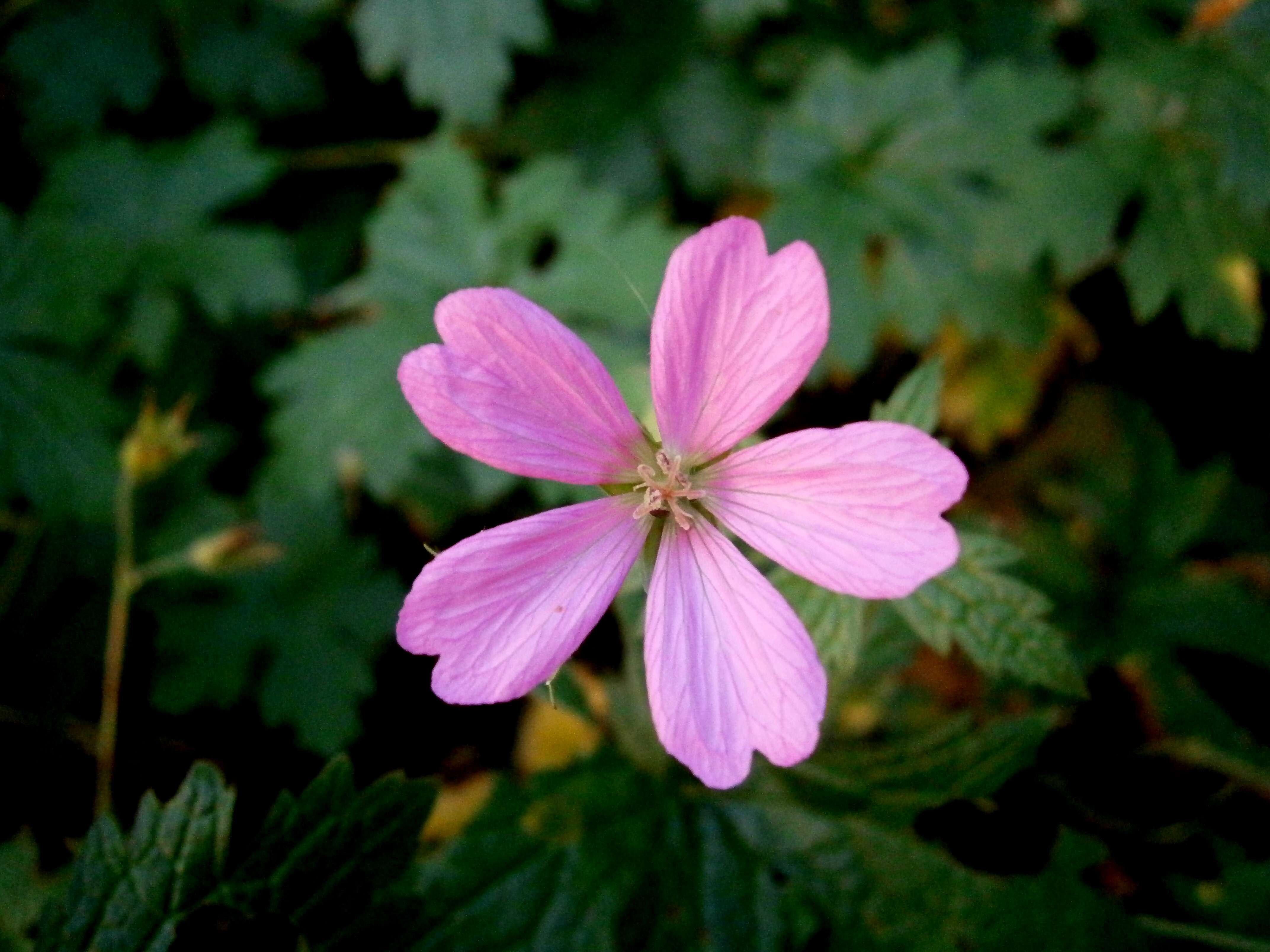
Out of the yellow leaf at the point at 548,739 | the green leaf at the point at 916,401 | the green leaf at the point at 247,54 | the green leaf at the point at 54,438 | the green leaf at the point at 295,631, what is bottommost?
the yellow leaf at the point at 548,739

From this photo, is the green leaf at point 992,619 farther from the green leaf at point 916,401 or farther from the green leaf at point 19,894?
the green leaf at point 19,894

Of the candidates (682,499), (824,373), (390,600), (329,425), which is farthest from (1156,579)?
(329,425)

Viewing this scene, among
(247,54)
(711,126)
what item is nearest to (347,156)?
(247,54)

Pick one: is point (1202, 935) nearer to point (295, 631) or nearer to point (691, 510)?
point (691, 510)

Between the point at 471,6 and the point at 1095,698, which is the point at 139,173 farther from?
the point at 1095,698

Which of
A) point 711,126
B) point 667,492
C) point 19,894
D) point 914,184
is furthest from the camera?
point 711,126

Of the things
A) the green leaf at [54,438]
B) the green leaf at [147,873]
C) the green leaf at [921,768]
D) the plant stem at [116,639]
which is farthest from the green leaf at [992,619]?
the green leaf at [54,438]
